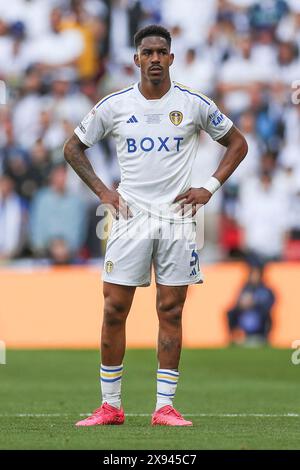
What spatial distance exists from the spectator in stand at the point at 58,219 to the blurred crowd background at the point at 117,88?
2 cm

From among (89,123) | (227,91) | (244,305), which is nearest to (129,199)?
(89,123)

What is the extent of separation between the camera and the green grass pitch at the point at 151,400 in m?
7.27

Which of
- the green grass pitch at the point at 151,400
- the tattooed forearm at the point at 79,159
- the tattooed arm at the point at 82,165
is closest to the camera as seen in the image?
the green grass pitch at the point at 151,400

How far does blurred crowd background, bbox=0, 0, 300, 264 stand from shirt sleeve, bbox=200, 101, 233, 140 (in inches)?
365

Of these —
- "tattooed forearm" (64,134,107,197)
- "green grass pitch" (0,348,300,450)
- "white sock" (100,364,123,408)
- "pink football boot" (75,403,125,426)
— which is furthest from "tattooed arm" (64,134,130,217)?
"green grass pitch" (0,348,300,450)

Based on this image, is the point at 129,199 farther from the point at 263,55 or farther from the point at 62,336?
the point at 263,55

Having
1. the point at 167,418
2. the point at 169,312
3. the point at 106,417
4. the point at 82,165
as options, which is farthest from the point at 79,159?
the point at 167,418

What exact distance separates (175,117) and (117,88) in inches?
500

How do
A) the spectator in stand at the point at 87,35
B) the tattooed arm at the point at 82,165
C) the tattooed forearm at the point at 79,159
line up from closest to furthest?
the tattooed arm at the point at 82,165 < the tattooed forearm at the point at 79,159 < the spectator in stand at the point at 87,35

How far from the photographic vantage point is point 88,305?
57.4 ft

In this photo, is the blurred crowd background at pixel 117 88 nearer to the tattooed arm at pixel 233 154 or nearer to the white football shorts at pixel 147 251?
the tattooed arm at pixel 233 154

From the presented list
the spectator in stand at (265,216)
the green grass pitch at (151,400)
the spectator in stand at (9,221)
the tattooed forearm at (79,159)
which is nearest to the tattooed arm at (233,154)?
the tattooed forearm at (79,159)

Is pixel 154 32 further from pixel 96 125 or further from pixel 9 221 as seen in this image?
pixel 9 221

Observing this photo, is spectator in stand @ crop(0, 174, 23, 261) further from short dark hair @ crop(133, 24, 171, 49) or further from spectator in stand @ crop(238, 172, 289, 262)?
short dark hair @ crop(133, 24, 171, 49)
